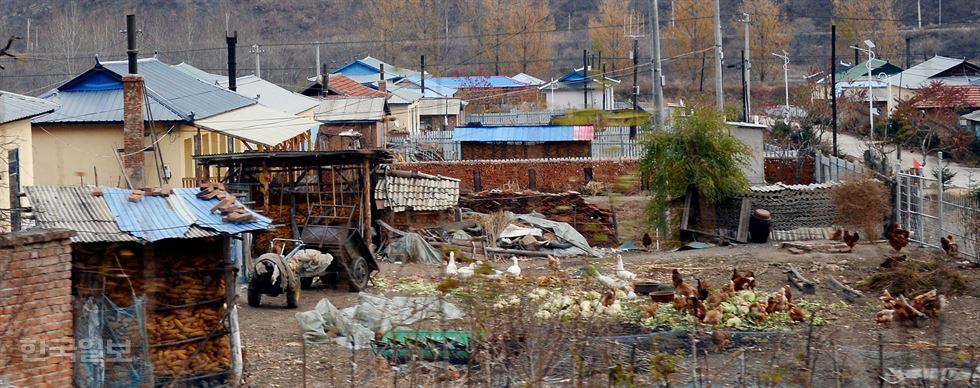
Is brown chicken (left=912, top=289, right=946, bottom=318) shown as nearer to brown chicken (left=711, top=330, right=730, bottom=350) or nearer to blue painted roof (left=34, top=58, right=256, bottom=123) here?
brown chicken (left=711, top=330, right=730, bottom=350)

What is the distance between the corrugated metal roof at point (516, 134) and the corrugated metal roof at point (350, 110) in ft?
10.8

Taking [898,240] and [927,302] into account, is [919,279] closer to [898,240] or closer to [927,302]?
[927,302]

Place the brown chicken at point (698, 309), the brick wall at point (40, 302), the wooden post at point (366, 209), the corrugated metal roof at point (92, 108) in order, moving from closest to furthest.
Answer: the brick wall at point (40, 302)
the brown chicken at point (698, 309)
the wooden post at point (366, 209)
the corrugated metal roof at point (92, 108)

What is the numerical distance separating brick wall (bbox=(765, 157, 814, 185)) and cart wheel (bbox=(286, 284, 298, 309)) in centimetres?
1983

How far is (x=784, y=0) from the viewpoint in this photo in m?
85.8

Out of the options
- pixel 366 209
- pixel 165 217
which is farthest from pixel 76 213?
pixel 366 209

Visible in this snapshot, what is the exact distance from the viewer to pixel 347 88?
149ft

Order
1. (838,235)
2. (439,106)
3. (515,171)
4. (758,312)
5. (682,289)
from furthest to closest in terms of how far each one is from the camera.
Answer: (439,106) < (515,171) < (838,235) < (682,289) < (758,312)

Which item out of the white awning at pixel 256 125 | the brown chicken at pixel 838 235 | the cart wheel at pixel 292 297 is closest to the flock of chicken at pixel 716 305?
the cart wheel at pixel 292 297

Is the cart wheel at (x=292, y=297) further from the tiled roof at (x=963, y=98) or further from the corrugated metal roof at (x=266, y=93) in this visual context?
the tiled roof at (x=963, y=98)

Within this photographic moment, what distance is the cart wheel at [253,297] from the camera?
15.3m

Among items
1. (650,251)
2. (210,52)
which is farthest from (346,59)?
(650,251)

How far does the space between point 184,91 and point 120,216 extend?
15.0 metres

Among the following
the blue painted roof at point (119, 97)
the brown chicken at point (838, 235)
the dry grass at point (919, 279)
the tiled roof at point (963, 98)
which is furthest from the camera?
the tiled roof at point (963, 98)
